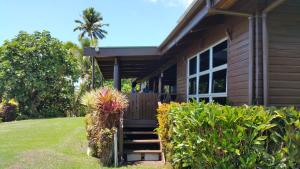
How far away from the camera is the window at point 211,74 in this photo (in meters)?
6.82

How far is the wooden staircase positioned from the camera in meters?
8.09

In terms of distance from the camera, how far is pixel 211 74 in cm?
749

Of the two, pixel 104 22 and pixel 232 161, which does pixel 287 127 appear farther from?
pixel 104 22

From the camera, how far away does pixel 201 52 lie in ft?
27.4

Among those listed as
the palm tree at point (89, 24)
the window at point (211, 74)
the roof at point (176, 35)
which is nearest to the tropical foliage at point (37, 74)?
the palm tree at point (89, 24)

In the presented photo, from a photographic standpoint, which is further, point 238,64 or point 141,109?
point 141,109

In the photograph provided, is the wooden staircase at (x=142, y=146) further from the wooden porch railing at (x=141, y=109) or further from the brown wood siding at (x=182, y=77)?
the brown wood siding at (x=182, y=77)

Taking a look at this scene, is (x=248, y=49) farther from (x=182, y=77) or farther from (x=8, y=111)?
(x=8, y=111)

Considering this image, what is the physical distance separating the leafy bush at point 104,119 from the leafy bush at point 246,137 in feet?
11.8

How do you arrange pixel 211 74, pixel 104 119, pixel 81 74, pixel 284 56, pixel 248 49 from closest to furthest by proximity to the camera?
pixel 284 56 → pixel 248 49 → pixel 211 74 → pixel 104 119 → pixel 81 74

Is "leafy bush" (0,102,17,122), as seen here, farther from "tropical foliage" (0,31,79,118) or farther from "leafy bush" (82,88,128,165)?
"leafy bush" (82,88,128,165)

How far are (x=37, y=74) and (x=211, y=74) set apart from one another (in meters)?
21.6

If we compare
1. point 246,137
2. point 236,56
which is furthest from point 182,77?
point 246,137

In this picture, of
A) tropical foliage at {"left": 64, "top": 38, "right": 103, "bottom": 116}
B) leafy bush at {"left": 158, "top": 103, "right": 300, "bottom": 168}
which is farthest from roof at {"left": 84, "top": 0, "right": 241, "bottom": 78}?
tropical foliage at {"left": 64, "top": 38, "right": 103, "bottom": 116}
